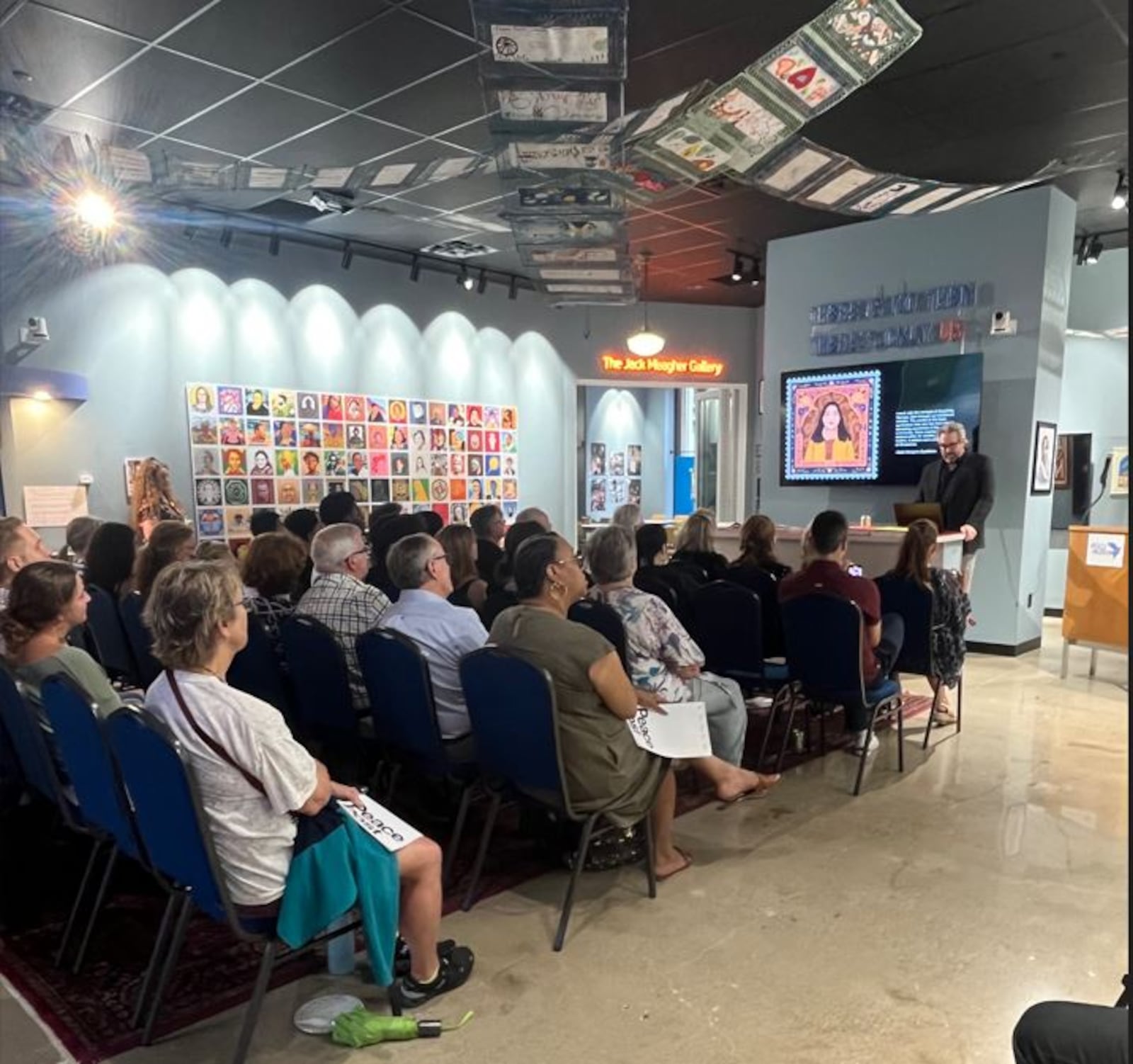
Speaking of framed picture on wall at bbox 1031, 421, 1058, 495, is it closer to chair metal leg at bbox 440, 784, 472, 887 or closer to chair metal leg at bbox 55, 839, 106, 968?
chair metal leg at bbox 440, 784, 472, 887

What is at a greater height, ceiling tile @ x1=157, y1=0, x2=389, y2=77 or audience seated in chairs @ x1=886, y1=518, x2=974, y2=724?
ceiling tile @ x1=157, y1=0, x2=389, y2=77

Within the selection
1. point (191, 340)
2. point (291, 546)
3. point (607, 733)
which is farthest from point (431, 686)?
point (191, 340)

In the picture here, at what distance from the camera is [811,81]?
3723 mm

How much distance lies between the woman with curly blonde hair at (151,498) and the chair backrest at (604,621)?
4610 millimetres

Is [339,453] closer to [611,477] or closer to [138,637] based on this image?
[138,637]

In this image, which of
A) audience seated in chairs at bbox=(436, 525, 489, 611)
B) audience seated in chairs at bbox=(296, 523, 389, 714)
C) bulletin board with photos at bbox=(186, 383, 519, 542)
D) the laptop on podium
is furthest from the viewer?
bulletin board with photos at bbox=(186, 383, 519, 542)

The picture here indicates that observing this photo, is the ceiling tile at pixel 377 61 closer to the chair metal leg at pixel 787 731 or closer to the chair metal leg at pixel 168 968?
the chair metal leg at pixel 787 731

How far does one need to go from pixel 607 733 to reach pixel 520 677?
376 millimetres

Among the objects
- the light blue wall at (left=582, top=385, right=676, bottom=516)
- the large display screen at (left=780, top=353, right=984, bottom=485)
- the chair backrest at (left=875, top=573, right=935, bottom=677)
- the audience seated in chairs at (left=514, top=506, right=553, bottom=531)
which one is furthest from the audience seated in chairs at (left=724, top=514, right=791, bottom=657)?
the light blue wall at (left=582, top=385, right=676, bottom=516)

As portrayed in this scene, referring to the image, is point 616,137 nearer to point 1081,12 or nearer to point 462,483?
point 1081,12

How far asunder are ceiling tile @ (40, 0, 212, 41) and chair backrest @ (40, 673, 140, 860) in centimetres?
330

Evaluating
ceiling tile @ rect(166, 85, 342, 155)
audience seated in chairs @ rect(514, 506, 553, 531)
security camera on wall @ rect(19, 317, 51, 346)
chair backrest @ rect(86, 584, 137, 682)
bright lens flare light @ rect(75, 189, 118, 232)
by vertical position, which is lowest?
chair backrest @ rect(86, 584, 137, 682)

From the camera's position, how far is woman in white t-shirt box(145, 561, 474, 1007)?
190 cm

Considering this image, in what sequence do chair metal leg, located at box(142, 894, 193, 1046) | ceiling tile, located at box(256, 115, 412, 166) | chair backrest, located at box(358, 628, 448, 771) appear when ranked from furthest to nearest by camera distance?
ceiling tile, located at box(256, 115, 412, 166) → chair backrest, located at box(358, 628, 448, 771) → chair metal leg, located at box(142, 894, 193, 1046)
